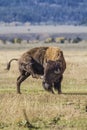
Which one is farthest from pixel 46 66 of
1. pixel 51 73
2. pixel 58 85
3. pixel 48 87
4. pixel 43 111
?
pixel 43 111

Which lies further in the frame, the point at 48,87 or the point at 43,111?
the point at 48,87

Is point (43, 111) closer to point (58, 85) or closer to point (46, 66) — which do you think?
point (46, 66)

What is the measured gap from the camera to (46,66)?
1995 cm

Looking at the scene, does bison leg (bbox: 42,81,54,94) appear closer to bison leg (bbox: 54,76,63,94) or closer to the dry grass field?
the dry grass field

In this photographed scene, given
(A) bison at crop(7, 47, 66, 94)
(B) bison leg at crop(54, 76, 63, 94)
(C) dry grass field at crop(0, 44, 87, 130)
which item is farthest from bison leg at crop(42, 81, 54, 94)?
(B) bison leg at crop(54, 76, 63, 94)

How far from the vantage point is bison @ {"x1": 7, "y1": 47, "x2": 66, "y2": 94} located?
65.1ft

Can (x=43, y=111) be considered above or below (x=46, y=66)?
above

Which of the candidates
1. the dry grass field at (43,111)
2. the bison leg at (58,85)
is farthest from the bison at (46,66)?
the dry grass field at (43,111)

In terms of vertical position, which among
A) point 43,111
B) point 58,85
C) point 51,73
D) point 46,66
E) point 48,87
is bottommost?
point 58,85

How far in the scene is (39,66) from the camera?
821 inches

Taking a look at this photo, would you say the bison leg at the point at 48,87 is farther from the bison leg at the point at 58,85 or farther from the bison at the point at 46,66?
the bison leg at the point at 58,85

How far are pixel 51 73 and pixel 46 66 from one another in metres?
0.27

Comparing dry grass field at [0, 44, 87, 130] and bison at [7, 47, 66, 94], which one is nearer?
dry grass field at [0, 44, 87, 130]

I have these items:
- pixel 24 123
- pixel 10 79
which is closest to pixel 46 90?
pixel 24 123
